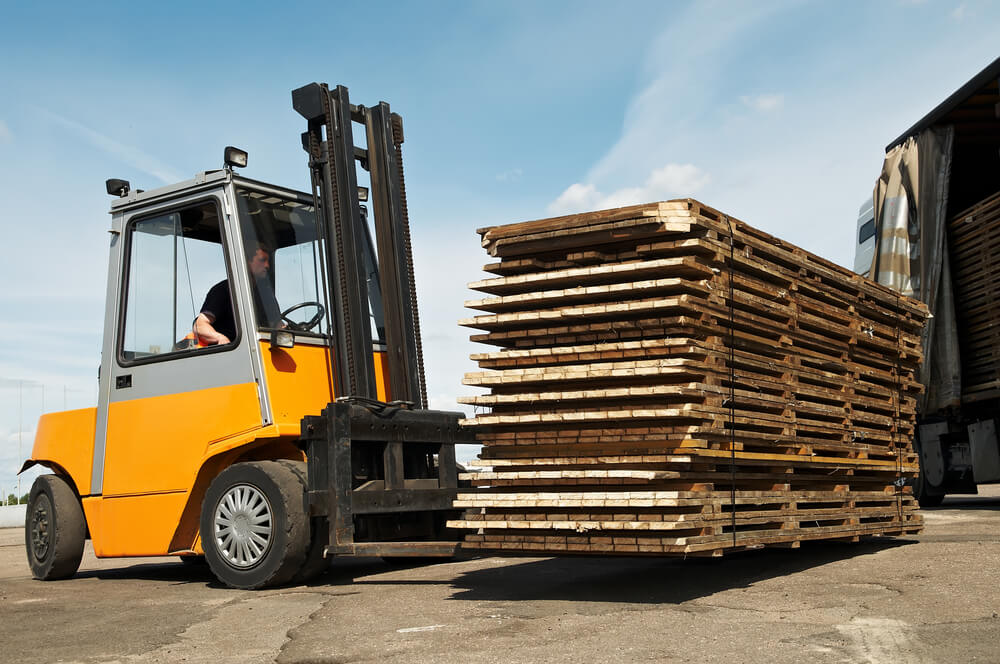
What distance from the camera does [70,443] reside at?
8227mm

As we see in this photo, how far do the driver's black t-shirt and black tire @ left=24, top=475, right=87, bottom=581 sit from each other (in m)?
2.23

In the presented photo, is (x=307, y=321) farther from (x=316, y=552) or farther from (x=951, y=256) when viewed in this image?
(x=951, y=256)

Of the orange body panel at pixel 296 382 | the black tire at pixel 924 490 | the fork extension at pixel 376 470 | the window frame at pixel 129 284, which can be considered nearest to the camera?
the fork extension at pixel 376 470

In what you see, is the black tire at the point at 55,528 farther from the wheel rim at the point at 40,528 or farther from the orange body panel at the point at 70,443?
the orange body panel at the point at 70,443

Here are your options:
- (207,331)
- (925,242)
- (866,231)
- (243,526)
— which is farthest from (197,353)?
(866,231)

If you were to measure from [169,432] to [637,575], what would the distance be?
133 inches

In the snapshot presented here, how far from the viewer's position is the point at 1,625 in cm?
594

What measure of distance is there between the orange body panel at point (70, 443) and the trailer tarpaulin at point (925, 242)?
307 inches

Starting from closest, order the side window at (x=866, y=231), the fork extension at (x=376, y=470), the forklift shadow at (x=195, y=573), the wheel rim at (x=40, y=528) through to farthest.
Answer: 1. the fork extension at (x=376, y=470)
2. the forklift shadow at (x=195, y=573)
3. the wheel rim at (x=40, y=528)
4. the side window at (x=866, y=231)

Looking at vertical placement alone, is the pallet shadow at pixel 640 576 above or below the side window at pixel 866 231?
below

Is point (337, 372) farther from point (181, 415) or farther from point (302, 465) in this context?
point (181, 415)

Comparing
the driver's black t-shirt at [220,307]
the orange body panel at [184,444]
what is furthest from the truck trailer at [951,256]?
the driver's black t-shirt at [220,307]

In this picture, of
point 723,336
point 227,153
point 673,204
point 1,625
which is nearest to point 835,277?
point 723,336

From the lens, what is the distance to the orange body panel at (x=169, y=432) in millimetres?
6977
